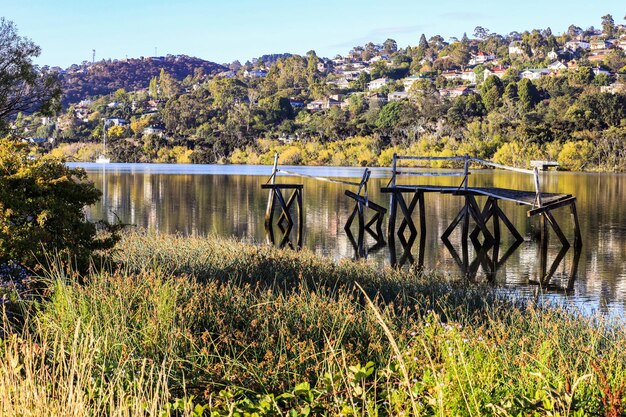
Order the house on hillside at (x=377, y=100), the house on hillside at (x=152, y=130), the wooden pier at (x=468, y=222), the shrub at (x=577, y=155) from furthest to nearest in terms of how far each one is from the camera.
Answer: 1. the house on hillside at (x=377, y=100)
2. the house on hillside at (x=152, y=130)
3. the shrub at (x=577, y=155)
4. the wooden pier at (x=468, y=222)

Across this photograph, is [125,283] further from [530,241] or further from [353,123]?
[353,123]

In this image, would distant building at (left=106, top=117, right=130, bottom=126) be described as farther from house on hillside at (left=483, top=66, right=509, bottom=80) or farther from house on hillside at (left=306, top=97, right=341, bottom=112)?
house on hillside at (left=483, top=66, right=509, bottom=80)

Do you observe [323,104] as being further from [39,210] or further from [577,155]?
[39,210]

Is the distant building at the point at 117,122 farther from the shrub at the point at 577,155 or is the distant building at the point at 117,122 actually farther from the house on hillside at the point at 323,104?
the shrub at the point at 577,155

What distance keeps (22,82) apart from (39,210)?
26.0 m

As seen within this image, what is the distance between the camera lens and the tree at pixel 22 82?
3369cm

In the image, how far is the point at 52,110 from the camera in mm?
34438

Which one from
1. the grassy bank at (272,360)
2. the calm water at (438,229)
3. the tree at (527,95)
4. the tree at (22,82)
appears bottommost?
the calm water at (438,229)

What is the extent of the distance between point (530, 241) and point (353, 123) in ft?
297

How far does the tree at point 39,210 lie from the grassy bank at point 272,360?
74 centimetres

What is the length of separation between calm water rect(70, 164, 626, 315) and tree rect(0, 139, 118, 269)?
11.4ft

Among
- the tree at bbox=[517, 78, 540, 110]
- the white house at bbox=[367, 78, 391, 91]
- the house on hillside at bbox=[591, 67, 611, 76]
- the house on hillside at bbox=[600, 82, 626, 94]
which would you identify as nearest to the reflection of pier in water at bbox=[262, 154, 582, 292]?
the tree at bbox=[517, 78, 540, 110]

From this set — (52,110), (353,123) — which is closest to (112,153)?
(353,123)

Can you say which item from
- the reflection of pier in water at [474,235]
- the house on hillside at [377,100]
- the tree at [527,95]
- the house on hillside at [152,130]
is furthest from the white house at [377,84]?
the reflection of pier in water at [474,235]
